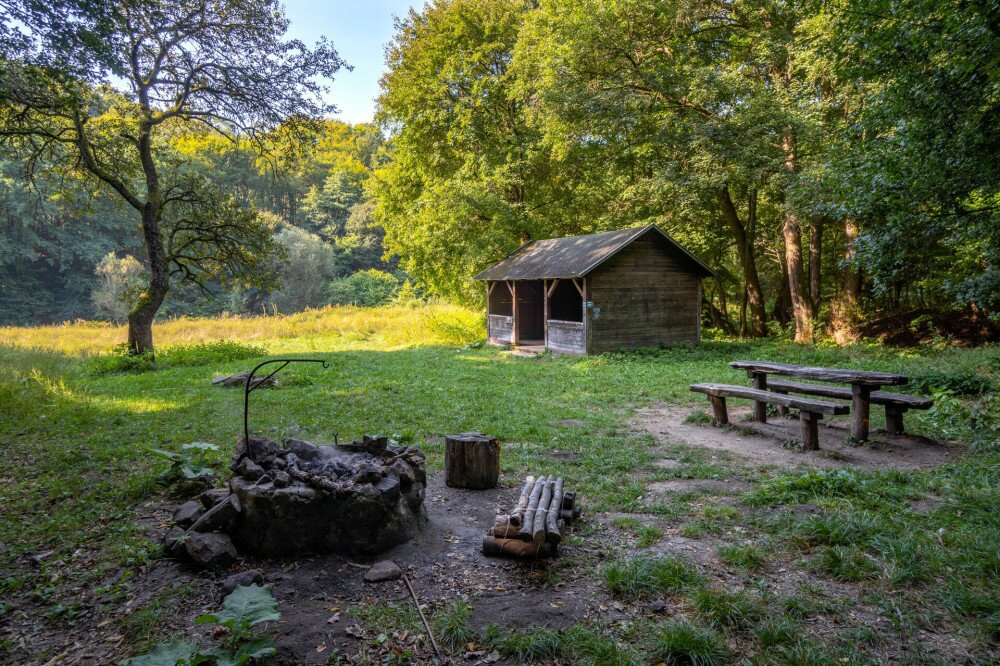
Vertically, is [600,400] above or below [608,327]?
below

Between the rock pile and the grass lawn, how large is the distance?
37 centimetres

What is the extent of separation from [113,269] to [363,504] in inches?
1613

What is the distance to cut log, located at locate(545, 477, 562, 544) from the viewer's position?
13.5ft

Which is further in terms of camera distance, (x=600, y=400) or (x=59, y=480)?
(x=600, y=400)

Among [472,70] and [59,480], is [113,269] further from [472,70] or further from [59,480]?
[59,480]

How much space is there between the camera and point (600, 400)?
1038 centimetres

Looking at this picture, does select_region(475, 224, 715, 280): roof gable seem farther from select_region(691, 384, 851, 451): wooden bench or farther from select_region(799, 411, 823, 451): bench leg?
select_region(799, 411, 823, 451): bench leg

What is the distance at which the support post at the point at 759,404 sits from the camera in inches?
331

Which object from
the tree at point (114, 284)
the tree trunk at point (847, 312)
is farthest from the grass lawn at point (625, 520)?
the tree at point (114, 284)

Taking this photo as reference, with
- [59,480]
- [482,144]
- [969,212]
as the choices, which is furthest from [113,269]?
[969,212]

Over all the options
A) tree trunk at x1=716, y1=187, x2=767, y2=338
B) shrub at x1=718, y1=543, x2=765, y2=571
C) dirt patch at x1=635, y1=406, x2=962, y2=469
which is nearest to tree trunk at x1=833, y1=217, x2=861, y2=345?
tree trunk at x1=716, y1=187, x2=767, y2=338

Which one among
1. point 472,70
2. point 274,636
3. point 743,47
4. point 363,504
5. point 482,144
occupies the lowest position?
point 274,636

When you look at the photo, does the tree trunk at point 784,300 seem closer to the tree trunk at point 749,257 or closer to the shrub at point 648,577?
the tree trunk at point 749,257

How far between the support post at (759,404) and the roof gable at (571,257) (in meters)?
7.64
